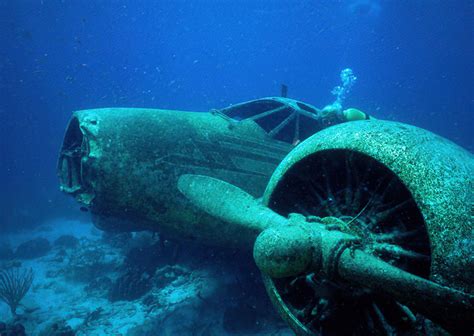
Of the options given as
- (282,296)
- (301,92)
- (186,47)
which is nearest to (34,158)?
(186,47)

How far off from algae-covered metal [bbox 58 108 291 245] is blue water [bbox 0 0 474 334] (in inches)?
821

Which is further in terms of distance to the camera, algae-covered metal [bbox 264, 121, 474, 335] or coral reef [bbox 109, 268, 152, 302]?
coral reef [bbox 109, 268, 152, 302]

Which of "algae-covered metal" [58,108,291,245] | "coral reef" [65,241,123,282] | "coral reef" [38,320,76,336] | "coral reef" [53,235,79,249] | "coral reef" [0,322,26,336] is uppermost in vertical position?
"algae-covered metal" [58,108,291,245]

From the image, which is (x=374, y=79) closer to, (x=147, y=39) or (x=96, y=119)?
(x=147, y=39)

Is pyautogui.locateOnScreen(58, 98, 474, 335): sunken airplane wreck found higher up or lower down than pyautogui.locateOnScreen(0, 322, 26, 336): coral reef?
higher up

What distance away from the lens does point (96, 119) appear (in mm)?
4062

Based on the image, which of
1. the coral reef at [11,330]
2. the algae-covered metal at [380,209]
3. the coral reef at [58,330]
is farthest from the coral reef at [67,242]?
the algae-covered metal at [380,209]

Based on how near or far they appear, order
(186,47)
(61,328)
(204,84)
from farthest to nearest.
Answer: (204,84), (186,47), (61,328)

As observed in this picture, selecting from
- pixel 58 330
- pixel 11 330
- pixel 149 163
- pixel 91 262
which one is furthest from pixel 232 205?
pixel 91 262

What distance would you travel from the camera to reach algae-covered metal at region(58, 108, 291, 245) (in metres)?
3.89

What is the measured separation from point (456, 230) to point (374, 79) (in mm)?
156026

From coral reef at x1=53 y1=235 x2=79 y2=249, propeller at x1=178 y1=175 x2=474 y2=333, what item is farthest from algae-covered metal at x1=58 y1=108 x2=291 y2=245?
coral reef at x1=53 y1=235 x2=79 y2=249

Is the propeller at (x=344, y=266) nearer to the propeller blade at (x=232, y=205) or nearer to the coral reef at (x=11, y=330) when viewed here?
the propeller blade at (x=232, y=205)

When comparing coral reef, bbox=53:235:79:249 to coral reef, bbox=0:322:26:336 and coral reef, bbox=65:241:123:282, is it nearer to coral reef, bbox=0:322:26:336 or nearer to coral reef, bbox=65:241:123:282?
coral reef, bbox=65:241:123:282
